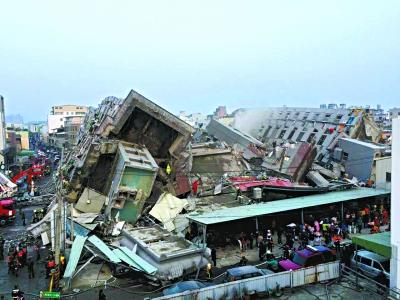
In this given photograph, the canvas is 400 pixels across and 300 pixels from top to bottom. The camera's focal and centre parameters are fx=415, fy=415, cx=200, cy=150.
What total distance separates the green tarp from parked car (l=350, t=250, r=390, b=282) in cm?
1283

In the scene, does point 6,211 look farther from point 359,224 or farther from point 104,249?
point 359,224

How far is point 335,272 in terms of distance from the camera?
15117 millimetres

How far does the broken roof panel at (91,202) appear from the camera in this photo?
28609 mm

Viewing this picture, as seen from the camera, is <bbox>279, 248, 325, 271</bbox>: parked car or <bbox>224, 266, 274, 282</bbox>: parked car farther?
<bbox>279, 248, 325, 271</bbox>: parked car

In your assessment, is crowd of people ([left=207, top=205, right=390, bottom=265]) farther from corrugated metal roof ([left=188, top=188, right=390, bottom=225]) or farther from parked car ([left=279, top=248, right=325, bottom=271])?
parked car ([left=279, top=248, right=325, bottom=271])

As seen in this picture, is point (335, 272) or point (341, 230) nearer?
point (335, 272)

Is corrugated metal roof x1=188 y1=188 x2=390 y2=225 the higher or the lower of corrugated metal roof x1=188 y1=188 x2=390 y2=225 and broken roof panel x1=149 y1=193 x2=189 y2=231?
the higher

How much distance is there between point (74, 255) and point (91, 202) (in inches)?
336

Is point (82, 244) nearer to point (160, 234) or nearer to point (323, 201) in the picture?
point (160, 234)

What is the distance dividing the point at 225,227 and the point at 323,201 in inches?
272

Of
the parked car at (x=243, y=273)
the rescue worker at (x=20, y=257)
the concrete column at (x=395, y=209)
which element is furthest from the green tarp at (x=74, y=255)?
the concrete column at (x=395, y=209)

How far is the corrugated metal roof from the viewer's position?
23344 millimetres

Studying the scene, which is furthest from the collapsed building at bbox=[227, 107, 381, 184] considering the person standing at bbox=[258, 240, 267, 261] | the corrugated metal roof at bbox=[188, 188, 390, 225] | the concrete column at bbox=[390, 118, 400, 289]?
the concrete column at bbox=[390, 118, 400, 289]

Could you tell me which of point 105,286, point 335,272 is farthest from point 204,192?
point 335,272
